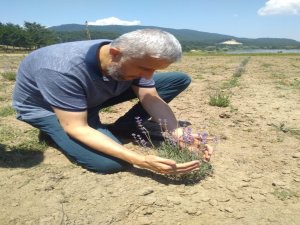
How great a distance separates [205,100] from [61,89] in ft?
12.5

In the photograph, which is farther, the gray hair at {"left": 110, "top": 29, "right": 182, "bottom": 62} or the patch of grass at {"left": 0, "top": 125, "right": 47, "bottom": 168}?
the patch of grass at {"left": 0, "top": 125, "right": 47, "bottom": 168}

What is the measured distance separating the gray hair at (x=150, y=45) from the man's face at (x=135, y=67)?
0.04 meters

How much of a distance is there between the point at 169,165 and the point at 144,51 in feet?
2.78

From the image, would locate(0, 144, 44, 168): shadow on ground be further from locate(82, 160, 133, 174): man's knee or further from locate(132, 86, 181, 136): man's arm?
locate(132, 86, 181, 136): man's arm

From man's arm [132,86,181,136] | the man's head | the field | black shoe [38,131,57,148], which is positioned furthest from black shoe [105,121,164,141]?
the man's head

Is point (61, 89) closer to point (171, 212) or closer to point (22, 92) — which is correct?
point (22, 92)

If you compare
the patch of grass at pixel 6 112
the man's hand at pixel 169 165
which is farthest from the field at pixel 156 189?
the patch of grass at pixel 6 112

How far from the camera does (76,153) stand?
316cm

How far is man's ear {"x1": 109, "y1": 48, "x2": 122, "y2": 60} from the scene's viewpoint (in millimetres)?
2746

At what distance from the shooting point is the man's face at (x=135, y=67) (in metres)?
2.64

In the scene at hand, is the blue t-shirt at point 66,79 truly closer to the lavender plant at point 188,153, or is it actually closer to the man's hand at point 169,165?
the lavender plant at point 188,153

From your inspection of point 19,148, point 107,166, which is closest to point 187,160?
point 107,166

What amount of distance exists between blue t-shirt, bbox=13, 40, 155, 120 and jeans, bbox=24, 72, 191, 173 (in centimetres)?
12

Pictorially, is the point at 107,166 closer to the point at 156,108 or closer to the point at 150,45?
the point at 156,108
